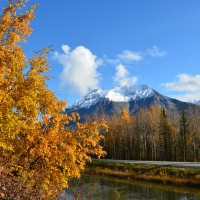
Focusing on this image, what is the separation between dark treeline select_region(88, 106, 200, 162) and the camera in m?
63.8

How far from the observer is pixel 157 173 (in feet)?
119

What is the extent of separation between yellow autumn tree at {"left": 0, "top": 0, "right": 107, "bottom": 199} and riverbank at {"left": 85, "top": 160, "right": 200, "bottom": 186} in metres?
24.5

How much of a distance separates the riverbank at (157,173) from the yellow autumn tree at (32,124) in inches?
964

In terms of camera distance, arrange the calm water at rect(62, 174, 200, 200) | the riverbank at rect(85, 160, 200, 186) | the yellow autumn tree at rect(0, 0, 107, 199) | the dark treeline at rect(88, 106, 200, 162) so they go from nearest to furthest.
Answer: the yellow autumn tree at rect(0, 0, 107, 199), the calm water at rect(62, 174, 200, 200), the riverbank at rect(85, 160, 200, 186), the dark treeline at rect(88, 106, 200, 162)

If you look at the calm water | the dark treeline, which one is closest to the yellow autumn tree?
the calm water

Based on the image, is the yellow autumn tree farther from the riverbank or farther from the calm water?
the riverbank

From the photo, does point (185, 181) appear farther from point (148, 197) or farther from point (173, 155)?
point (173, 155)

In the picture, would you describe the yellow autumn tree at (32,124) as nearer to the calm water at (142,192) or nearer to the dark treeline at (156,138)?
the calm water at (142,192)

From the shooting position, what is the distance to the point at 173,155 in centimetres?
6462

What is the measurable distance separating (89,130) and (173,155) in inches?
2364

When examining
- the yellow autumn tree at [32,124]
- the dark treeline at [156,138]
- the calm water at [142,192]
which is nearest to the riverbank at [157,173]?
the calm water at [142,192]

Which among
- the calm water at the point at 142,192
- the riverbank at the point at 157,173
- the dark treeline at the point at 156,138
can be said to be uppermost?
the dark treeline at the point at 156,138

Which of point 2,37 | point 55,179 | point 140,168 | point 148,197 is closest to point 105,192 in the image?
point 148,197

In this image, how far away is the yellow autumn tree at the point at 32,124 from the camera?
833cm
